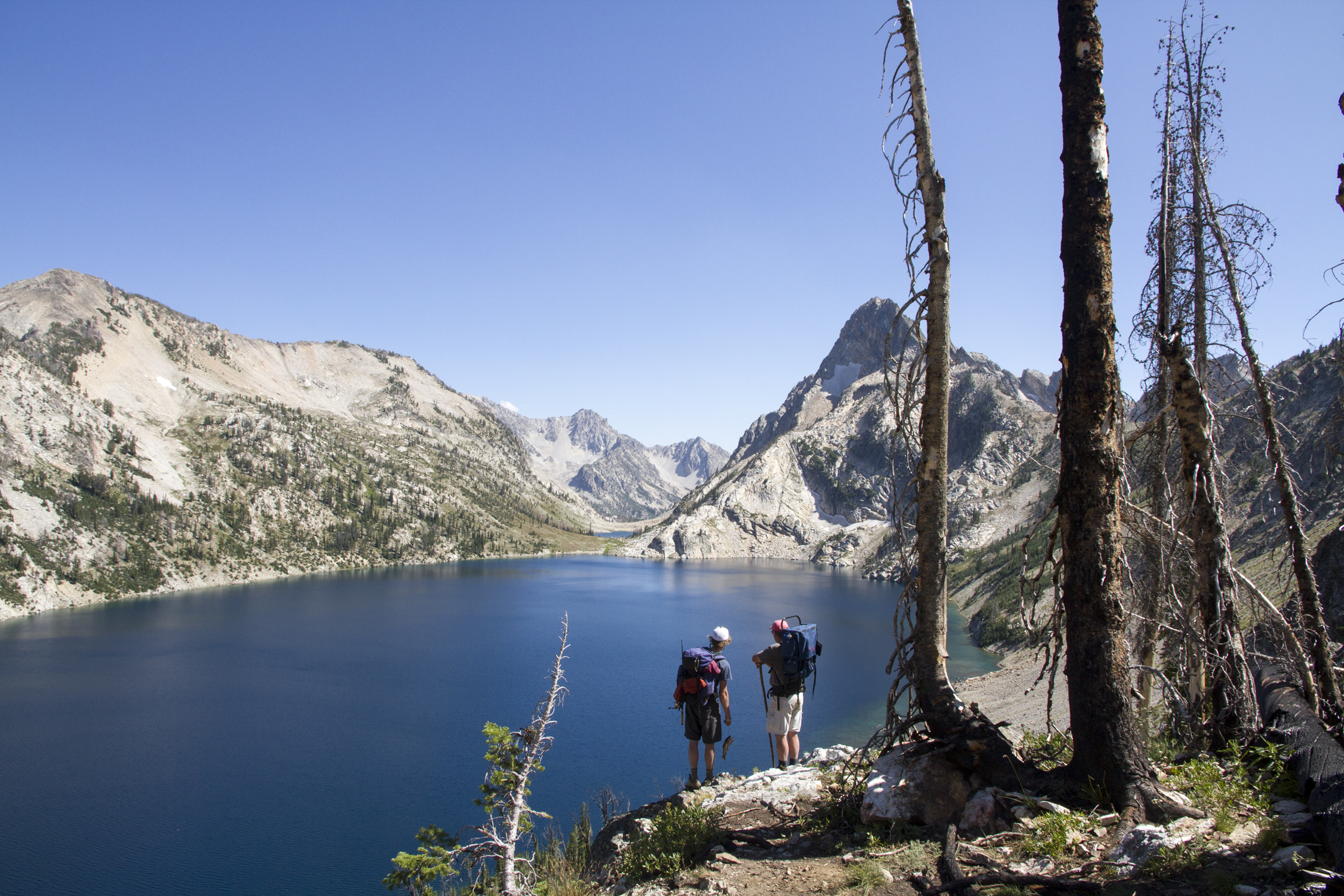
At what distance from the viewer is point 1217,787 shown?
5809 millimetres

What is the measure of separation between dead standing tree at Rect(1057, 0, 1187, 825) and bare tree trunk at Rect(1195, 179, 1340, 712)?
422 cm

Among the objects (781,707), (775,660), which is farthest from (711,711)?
(775,660)

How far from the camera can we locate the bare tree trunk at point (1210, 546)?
750cm

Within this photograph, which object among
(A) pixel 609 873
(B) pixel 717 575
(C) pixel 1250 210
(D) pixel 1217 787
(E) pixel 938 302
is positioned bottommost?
(B) pixel 717 575

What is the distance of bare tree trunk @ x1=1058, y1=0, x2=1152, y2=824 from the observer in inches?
229

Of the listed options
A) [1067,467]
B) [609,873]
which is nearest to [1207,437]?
[1067,467]

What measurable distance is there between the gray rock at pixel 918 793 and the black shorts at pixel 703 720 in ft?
13.5

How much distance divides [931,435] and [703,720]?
6010 millimetres

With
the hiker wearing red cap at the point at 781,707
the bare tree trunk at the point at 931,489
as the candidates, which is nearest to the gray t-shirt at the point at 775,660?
the hiker wearing red cap at the point at 781,707

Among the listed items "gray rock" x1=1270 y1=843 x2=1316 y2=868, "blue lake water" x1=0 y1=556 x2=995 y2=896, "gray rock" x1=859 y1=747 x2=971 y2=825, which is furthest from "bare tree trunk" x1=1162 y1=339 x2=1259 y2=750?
"blue lake water" x1=0 y1=556 x2=995 y2=896

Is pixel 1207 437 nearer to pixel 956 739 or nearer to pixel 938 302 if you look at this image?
pixel 938 302

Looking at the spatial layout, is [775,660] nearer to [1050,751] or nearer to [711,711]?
[711,711]

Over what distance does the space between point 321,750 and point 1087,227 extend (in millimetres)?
37158

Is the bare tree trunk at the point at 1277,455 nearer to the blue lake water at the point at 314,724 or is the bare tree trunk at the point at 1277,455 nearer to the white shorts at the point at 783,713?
the white shorts at the point at 783,713
